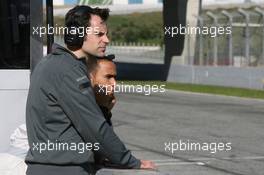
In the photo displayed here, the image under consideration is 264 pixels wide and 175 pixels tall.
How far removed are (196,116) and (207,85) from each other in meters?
13.2

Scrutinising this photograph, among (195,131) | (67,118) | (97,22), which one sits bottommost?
(195,131)

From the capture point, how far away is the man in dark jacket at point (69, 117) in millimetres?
3461

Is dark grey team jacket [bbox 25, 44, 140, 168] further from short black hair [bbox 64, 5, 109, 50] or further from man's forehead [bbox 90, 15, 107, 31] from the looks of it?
man's forehead [bbox 90, 15, 107, 31]

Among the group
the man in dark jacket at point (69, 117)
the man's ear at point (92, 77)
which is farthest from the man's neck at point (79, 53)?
the man's ear at point (92, 77)

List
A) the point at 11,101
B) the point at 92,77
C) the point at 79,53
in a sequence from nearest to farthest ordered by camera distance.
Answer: the point at 79,53 → the point at 92,77 → the point at 11,101

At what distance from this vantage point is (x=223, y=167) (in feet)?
36.9

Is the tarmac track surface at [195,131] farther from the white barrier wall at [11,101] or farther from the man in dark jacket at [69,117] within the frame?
the man in dark jacket at [69,117]

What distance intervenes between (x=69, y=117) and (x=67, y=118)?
2cm

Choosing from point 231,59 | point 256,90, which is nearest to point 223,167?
point 256,90

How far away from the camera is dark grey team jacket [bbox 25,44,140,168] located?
346cm

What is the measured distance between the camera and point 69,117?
3.48 meters

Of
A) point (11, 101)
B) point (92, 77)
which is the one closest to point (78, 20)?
point (92, 77)

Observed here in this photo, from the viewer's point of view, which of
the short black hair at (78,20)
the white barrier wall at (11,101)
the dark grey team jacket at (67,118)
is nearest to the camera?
the dark grey team jacket at (67,118)

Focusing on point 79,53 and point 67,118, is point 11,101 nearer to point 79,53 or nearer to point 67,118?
point 79,53
